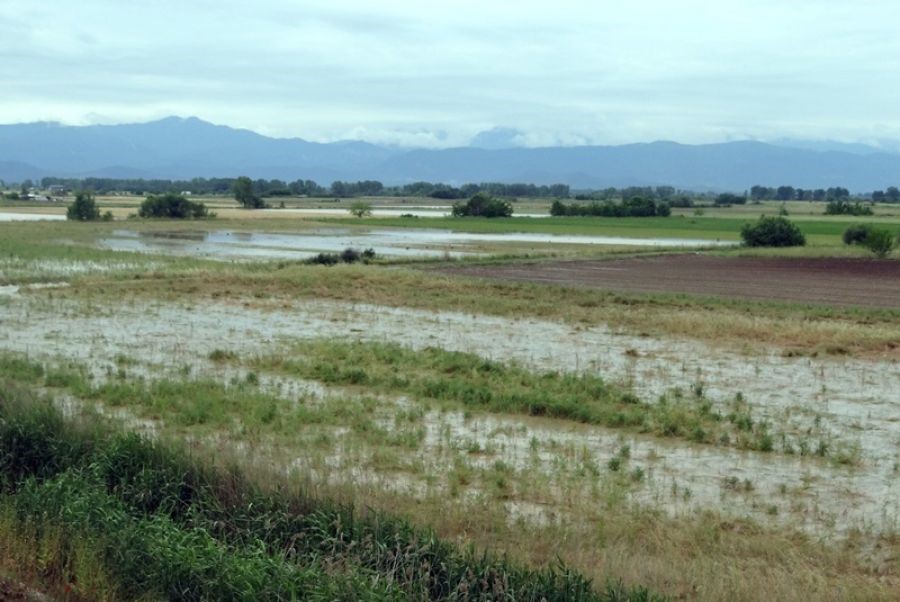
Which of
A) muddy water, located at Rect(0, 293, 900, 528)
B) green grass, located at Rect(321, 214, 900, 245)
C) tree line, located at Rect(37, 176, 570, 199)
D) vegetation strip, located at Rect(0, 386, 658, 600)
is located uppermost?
tree line, located at Rect(37, 176, 570, 199)

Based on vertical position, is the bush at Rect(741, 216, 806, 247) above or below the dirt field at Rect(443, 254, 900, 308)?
above

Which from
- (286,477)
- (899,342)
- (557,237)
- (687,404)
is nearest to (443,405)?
(687,404)

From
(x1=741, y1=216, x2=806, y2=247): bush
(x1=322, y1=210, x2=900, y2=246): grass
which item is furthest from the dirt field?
(x1=322, y1=210, x2=900, y2=246): grass

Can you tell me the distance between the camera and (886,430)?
11.8m

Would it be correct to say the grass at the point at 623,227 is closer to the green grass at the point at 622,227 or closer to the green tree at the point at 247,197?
the green grass at the point at 622,227

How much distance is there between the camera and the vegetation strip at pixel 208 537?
6.06 metres

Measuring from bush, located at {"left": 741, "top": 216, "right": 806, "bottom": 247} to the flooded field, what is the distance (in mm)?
2709

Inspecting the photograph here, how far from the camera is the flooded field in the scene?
4231 cm

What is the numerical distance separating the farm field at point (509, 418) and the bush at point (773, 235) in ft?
68.2

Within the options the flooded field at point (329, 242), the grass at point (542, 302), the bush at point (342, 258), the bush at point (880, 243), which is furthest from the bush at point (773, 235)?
the grass at point (542, 302)

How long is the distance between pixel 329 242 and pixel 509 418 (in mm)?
38627

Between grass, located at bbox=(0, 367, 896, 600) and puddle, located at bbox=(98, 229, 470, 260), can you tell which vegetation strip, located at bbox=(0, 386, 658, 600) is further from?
puddle, located at bbox=(98, 229, 470, 260)

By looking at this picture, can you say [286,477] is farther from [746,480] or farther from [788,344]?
[788,344]

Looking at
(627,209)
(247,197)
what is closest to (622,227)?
(627,209)
